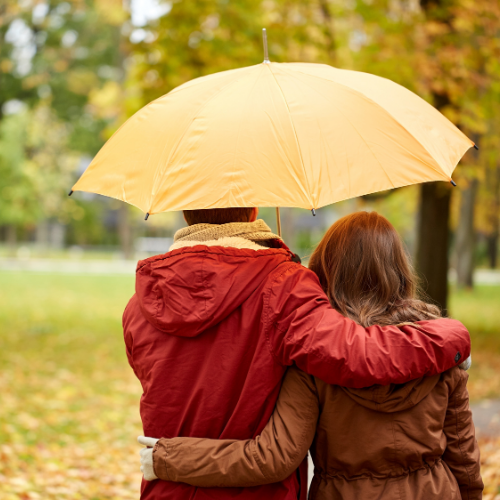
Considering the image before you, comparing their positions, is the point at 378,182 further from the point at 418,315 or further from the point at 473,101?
the point at 473,101

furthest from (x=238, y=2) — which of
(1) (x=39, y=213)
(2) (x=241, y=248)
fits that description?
(1) (x=39, y=213)

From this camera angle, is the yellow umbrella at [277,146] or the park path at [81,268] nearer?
the yellow umbrella at [277,146]

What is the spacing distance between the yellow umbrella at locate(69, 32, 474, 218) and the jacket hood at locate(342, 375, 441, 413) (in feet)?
2.20

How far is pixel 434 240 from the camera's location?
9.77 metres

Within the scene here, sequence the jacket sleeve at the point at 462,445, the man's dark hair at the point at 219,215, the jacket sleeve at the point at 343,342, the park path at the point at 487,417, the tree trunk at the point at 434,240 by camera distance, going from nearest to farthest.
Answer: the jacket sleeve at the point at 343,342
the jacket sleeve at the point at 462,445
the man's dark hair at the point at 219,215
the park path at the point at 487,417
the tree trunk at the point at 434,240

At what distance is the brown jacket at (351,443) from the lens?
200 cm

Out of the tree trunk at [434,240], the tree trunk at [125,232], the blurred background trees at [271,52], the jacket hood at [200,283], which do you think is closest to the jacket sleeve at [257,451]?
the jacket hood at [200,283]

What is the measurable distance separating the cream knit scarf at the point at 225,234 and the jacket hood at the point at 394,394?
0.60m

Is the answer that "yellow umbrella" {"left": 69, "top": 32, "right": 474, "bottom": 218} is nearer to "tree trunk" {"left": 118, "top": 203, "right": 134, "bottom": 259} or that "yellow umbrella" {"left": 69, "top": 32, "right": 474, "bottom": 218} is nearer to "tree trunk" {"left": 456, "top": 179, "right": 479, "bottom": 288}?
"tree trunk" {"left": 456, "top": 179, "right": 479, "bottom": 288}

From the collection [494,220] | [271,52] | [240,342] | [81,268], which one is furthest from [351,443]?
[494,220]

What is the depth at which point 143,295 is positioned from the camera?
2080mm

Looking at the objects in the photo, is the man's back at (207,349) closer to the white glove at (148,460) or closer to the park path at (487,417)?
the white glove at (148,460)

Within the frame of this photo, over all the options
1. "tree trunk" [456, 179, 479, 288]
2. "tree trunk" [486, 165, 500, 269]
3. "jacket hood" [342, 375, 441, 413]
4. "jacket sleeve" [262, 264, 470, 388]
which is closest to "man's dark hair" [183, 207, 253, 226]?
"jacket sleeve" [262, 264, 470, 388]

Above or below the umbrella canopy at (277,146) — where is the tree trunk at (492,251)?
below
